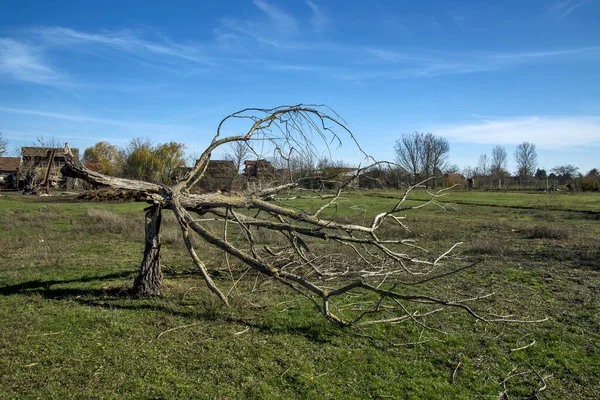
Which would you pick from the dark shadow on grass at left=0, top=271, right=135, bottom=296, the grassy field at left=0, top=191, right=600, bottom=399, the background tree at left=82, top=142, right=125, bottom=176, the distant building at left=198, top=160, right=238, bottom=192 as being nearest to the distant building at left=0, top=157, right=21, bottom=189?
the background tree at left=82, top=142, right=125, bottom=176

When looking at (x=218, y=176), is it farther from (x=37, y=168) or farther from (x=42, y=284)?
(x=37, y=168)

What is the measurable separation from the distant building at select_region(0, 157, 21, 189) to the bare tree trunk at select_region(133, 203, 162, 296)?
5498 cm

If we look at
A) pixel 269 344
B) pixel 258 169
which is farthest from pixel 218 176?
pixel 269 344

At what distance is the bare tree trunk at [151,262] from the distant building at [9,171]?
180 ft

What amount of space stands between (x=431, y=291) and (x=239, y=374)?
4.17 meters

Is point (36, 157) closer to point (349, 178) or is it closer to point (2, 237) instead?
point (2, 237)

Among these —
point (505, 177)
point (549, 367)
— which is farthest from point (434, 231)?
point (505, 177)

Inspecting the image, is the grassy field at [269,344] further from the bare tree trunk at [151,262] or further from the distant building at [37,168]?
the distant building at [37,168]

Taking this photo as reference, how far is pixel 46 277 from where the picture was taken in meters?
8.22

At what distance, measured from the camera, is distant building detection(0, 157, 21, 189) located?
53.5 m

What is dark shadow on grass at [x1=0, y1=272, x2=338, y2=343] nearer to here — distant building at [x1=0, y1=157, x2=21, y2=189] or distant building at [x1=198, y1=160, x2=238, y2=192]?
distant building at [x1=198, y1=160, x2=238, y2=192]

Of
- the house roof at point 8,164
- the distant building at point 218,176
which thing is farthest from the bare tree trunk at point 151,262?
the house roof at point 8,164

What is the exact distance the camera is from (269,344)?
502 centimetres

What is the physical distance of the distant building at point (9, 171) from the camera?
53531mm
